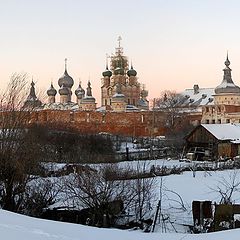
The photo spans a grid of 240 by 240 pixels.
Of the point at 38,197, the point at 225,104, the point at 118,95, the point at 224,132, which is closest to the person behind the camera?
the point at 38,197

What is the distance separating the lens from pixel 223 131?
121 ft

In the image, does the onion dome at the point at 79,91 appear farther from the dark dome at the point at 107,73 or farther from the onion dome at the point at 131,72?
the onion dome at the point at 131,72

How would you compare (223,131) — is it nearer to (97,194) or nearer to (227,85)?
(97,194)

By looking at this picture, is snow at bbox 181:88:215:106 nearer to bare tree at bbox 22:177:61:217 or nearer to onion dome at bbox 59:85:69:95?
onion dome at bbox 59:85:69:95

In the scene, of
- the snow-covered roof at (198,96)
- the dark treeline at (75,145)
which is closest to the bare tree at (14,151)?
the dark treeline at (75,145)

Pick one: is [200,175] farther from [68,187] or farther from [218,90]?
[218,90]

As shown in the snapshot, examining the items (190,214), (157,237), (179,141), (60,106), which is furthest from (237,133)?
(60,106)

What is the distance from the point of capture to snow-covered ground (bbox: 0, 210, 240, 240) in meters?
7.90

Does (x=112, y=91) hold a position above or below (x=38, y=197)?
above

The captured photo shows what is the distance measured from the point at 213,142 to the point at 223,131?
172 cm

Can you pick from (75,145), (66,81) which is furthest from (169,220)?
(66,81)

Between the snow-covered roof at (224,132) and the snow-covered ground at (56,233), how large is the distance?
88.2 feet

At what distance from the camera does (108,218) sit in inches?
533

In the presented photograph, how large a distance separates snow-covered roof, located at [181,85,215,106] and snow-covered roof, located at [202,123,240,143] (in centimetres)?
3721
